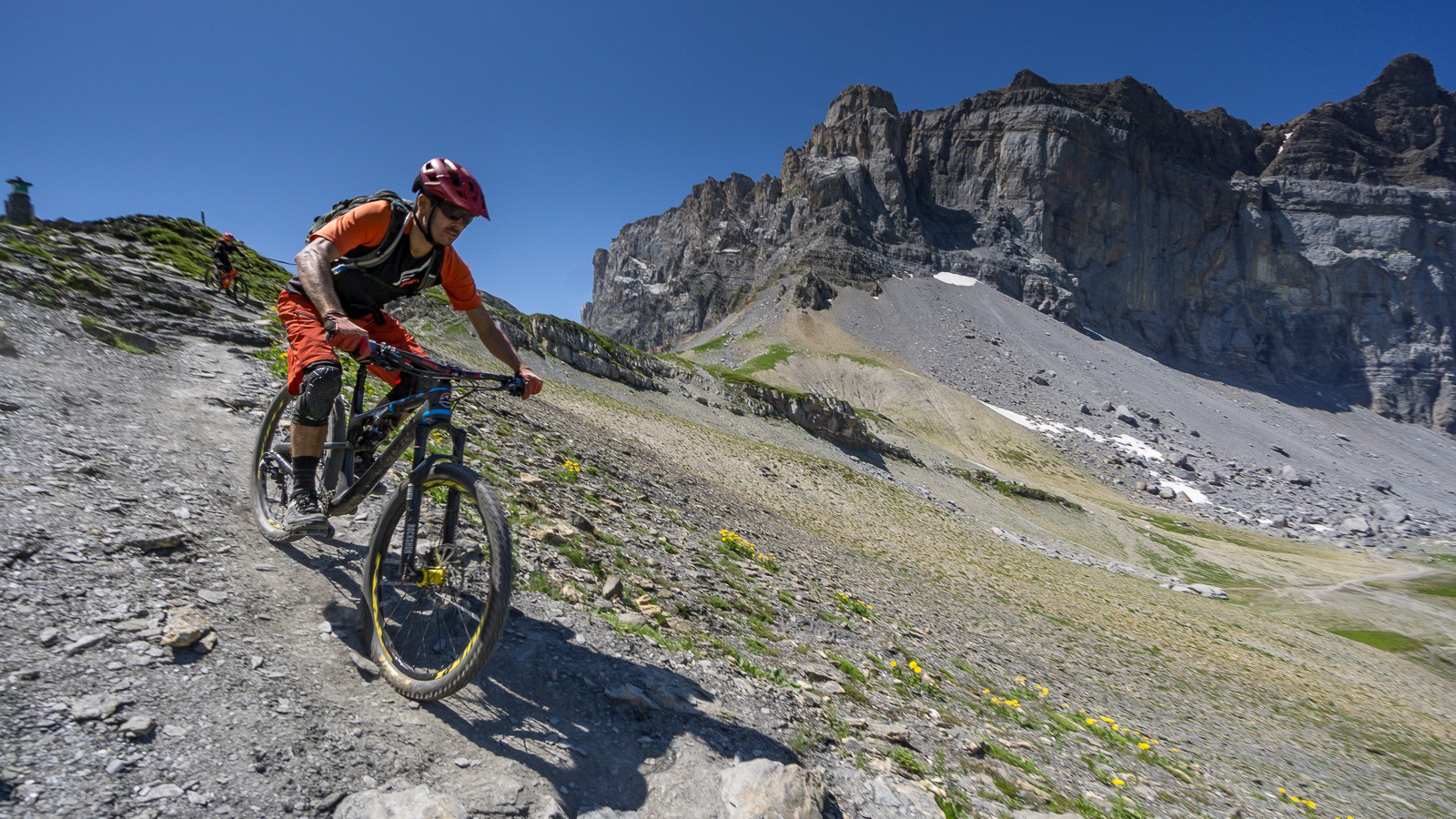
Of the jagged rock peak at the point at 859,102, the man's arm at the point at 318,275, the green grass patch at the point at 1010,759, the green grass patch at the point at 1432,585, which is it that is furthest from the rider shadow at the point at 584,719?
the jagged rock peak at the point at 859,102

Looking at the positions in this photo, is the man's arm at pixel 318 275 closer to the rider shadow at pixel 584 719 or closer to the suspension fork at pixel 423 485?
the suspension fork at pixel 423 485

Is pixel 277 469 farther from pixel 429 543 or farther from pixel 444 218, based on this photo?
pixel 444 218

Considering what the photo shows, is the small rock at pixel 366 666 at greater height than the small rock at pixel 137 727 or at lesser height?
lesser

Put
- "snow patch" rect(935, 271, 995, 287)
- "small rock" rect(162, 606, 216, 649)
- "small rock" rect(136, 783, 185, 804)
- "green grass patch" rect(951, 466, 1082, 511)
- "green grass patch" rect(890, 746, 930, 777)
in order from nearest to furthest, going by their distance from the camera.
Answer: "small rock" rect(136, 783, 185, 804), "small rock" rect(162, 606, 216, 649), "green grass patch" rect(890, 746, 930, 777), "green grass patch" rect(951, 466, 1082, 511), "snow patch" rect(935, 271, 995, 287)

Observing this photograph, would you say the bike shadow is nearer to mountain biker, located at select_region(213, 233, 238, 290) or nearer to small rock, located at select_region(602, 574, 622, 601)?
small rock, located at select_region(602, 574, 622, 601)

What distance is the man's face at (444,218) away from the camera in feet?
16.0

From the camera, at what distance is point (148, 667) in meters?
3.65

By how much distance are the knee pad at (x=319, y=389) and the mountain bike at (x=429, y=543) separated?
0.84 ft

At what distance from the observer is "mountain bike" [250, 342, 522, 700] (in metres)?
4.01

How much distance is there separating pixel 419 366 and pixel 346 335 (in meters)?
0.55

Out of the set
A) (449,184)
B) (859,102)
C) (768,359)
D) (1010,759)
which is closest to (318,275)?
(449,184)

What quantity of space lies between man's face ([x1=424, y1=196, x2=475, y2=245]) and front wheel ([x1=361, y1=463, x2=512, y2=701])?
1883 millimetres

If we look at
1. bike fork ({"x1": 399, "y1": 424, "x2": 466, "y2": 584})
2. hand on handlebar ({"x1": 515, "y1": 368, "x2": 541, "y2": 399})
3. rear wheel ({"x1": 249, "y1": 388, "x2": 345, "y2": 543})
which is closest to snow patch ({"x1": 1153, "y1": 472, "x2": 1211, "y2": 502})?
hand on handlebar ({"x1": 515, "y1": 368, "x2": 541, "y2": 399})

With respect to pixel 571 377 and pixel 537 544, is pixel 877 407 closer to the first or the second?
pixel 571 377
